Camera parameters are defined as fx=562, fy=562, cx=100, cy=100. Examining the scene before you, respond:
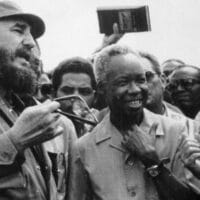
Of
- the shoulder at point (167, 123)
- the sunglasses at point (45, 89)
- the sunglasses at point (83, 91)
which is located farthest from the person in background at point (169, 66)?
the shoulder at point (167, 123)

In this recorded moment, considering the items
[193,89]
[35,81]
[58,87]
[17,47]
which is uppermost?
[17,47]

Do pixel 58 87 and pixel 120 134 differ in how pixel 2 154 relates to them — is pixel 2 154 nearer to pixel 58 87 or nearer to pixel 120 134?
pixel 120 134

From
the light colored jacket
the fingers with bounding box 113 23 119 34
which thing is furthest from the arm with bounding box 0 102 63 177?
the fingers with bounding box 113 23 119 34

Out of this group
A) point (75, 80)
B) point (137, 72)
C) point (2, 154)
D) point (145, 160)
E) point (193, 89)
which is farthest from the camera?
point (193, 89)

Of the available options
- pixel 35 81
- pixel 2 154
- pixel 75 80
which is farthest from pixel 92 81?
pixel 2 154

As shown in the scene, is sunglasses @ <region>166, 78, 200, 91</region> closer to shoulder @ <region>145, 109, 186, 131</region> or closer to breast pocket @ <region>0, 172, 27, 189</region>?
shoulder @ <region>145, 109, 186, 131</region>

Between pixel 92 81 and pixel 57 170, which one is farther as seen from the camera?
pixel 92 81

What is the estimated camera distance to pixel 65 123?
12.4ft

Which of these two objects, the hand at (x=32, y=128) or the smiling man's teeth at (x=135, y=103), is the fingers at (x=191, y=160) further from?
the hand at (x=32, y=128)

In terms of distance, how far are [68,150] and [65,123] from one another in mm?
189

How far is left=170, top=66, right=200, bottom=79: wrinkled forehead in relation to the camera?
20.3ft

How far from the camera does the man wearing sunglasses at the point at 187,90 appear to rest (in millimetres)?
6121

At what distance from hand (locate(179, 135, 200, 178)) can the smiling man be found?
0.34ft

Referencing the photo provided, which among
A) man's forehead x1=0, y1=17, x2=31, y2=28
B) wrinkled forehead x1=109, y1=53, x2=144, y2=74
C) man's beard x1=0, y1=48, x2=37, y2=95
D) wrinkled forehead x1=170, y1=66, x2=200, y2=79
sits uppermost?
man's forehead x1=0, y1=17, x2=31, y2=28
